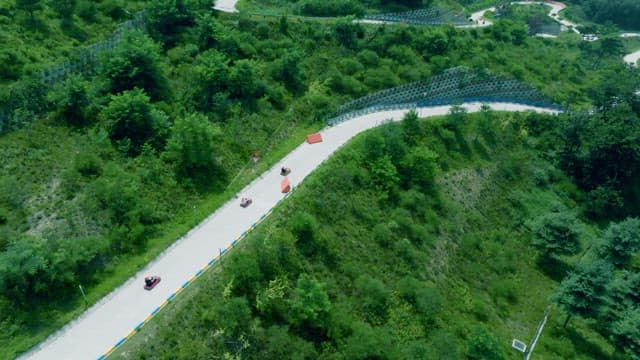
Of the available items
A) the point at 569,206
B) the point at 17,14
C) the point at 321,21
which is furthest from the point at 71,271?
the point at 569,206

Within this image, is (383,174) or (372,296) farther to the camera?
(383,174)

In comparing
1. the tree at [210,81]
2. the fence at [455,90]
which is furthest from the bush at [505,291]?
the tree at [210,81]

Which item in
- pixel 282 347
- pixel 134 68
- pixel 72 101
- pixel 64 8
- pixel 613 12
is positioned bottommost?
pixel 282 347

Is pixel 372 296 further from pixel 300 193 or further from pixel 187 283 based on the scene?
pixel 187 283

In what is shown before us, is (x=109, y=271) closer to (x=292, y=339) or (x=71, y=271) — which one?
(x=71, y=271)

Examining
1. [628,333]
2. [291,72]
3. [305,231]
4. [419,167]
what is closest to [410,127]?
[419,167]

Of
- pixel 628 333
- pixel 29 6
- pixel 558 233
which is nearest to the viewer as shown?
pixel 628 333

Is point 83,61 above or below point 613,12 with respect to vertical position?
above

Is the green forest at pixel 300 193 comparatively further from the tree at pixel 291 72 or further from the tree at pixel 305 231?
the tree at pixel 291 72
